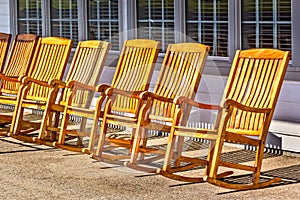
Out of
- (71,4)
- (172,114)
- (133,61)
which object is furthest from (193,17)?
(71,4)

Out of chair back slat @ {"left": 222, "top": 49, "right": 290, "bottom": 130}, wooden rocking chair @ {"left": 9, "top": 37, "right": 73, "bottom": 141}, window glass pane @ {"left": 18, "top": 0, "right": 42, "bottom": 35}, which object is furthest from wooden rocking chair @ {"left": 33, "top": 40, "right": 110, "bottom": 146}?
window glass pane @ {"left": 18, "top": 0, "right": 42, "bottom": 35}

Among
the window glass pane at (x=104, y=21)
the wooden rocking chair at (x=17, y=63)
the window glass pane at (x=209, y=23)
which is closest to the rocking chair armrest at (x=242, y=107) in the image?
the window glass pane at (x=209, y=23)

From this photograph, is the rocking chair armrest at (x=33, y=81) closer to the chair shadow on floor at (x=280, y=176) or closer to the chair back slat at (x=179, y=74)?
the chair back slat at (x=179, y=74)

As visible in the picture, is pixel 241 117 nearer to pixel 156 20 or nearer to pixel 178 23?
pixel 178 23

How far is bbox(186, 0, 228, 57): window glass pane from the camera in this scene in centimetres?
762

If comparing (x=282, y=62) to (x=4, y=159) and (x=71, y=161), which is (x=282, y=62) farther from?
(x=4, y=159)

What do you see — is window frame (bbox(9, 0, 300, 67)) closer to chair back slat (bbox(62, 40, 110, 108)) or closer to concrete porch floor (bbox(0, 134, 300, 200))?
chair back slat (bbox(62, 40, 110, 108))

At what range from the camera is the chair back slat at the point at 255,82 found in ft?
19.7

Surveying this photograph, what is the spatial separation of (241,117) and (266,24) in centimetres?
131

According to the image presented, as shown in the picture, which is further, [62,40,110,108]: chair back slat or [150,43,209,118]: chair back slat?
[62,40,110,108]: chair back slat

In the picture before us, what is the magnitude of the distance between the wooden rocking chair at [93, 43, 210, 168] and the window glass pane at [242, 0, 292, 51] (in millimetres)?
739

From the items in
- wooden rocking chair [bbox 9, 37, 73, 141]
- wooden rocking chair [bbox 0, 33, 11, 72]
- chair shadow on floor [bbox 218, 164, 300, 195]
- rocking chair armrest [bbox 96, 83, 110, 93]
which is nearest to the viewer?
chair shadow on floor [bbox 218, 164, 300, 195]

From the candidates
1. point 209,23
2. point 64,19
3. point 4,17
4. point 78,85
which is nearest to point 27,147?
point 78,85

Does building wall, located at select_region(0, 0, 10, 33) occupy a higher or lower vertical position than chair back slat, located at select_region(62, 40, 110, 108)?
higher
